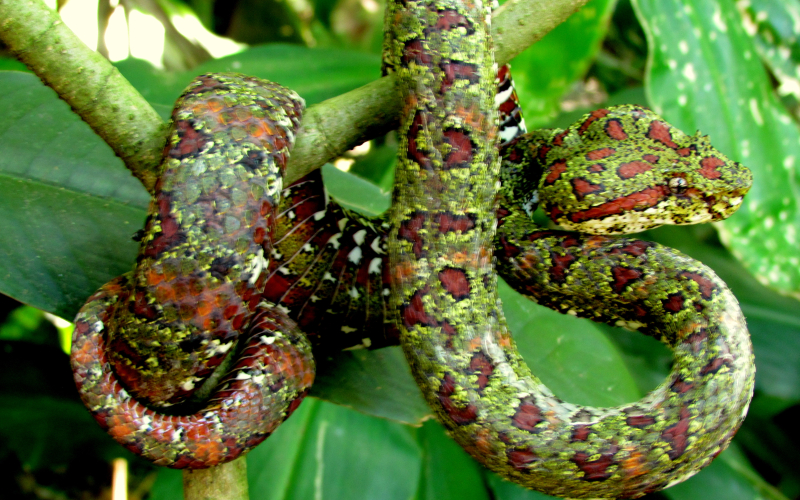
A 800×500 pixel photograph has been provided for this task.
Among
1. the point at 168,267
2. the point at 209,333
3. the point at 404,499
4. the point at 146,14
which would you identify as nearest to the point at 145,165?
the point at 168,267

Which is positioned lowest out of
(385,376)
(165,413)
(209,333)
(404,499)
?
(404,499)

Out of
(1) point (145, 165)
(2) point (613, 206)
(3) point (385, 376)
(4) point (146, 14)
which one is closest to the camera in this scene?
(1) point (145, 165)

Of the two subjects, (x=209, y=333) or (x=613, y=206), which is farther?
(x=613, y=206)

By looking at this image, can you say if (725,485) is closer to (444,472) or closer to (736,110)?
(444,472)

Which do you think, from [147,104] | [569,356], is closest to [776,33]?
[569,356]

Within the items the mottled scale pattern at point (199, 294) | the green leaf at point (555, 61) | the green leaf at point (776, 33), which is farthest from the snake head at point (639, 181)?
the green leaf at point (776, 33)

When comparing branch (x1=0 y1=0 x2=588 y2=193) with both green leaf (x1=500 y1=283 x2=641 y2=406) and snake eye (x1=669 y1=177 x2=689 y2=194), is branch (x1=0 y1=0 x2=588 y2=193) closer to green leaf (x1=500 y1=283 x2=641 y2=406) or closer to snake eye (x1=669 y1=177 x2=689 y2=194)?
snake eye (x1=669 y1=177 x2=689 y2=194)

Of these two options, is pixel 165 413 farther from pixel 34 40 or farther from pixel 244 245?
pixel 34 40

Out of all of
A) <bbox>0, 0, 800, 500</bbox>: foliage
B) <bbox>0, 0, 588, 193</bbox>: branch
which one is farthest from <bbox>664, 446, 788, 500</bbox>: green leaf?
<bbox>0, 0, 588, 193</bbox>: branch
